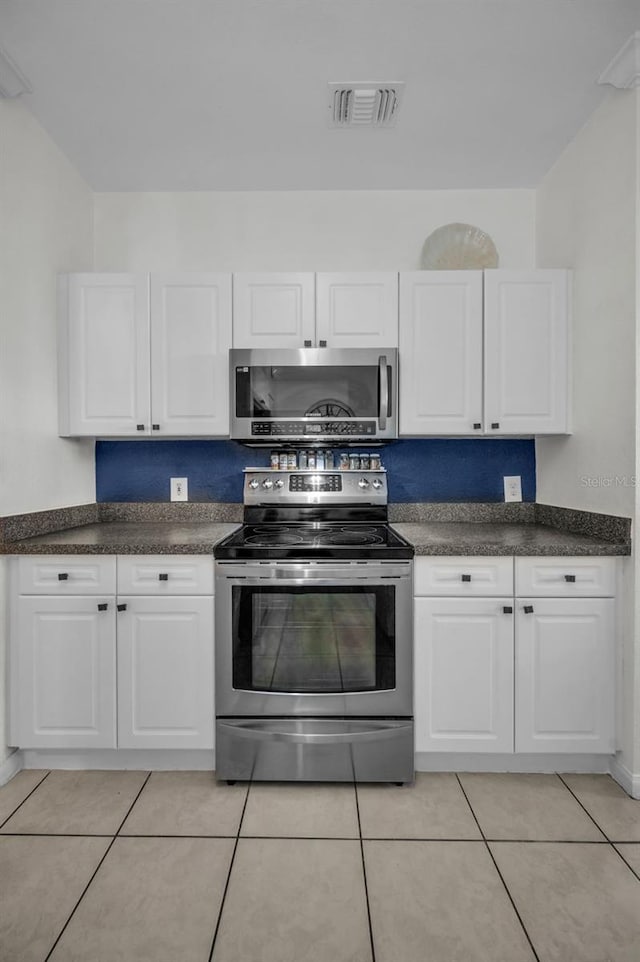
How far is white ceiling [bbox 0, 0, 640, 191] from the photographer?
70.1 inches

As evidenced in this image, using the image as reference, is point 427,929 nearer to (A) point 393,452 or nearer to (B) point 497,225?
(A) point 393,452

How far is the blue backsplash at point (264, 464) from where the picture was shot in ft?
9.41

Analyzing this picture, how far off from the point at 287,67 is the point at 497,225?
1343 millimetres

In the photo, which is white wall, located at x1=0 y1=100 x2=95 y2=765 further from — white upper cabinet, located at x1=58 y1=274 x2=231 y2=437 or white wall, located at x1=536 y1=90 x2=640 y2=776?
white wall, located at x1=536 y1=90 x2=640 y2=776

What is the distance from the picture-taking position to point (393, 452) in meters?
2.87

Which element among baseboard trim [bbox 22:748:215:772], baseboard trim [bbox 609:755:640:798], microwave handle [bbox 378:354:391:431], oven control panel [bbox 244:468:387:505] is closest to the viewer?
baseboard trim [bbox 609:755:640:798]

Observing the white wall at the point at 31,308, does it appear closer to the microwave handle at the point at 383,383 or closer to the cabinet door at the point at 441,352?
the microwave handle at the point at 383,383

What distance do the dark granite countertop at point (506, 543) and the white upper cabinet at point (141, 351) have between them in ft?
3.43

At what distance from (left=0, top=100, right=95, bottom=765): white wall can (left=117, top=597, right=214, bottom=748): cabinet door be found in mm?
471

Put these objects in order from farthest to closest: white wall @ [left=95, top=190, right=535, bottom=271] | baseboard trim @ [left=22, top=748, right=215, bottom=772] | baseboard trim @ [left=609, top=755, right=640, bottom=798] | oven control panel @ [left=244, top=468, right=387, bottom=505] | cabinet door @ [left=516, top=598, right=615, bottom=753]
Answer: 1. white wall @ [left=95, top=190, right=535, bottom=271]
2. oven control panel @ [left=244, top=468, right=387, bottom=505]
3. baseboard trim @ [left=22, top=748, right=215, bottom=772]
4. cabinet door @ [left=516, top=598, right=615, bottom=753]
5. baseboard trim @ [left=609, top=755, right=640, bottom=798]

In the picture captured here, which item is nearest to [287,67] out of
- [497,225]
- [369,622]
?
[497,225]

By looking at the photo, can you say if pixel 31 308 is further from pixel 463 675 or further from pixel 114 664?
pixel 463 675

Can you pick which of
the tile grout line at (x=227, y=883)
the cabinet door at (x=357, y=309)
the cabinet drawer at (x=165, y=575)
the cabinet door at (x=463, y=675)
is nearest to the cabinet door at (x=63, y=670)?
the cabinet drawer at (x=165, y=575)

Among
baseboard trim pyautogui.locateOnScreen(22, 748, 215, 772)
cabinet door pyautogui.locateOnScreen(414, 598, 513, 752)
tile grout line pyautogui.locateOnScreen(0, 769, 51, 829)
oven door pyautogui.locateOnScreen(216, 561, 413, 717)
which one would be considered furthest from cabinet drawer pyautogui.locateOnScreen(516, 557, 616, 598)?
tile grout line pyautogui.locateOnScreen(0, 769, 51, 829)
